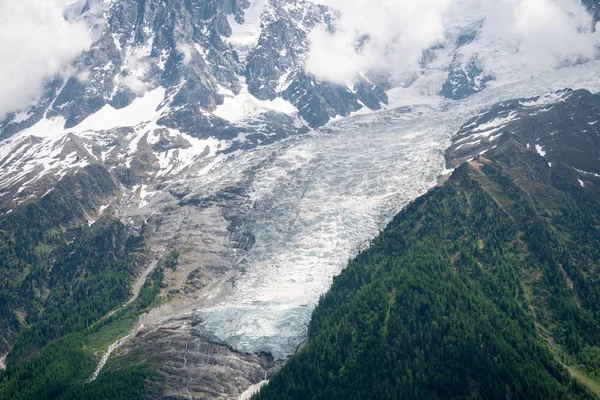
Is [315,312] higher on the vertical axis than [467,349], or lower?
higher

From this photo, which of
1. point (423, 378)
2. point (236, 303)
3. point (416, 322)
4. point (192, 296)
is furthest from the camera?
point (192, 296)

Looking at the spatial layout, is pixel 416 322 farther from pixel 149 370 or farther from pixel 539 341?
pixel 149 370

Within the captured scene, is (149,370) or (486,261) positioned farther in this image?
(486,261)

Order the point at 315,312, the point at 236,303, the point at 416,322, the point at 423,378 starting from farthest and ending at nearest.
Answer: the point at 236,303, the point at 315,312, the point at 416,322, the point at 423,378

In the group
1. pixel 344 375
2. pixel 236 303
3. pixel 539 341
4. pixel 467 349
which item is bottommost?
pixel 539 341

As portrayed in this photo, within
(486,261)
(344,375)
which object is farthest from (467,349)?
(486,261)

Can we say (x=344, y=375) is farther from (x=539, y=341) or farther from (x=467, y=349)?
(x=539, y=341)
